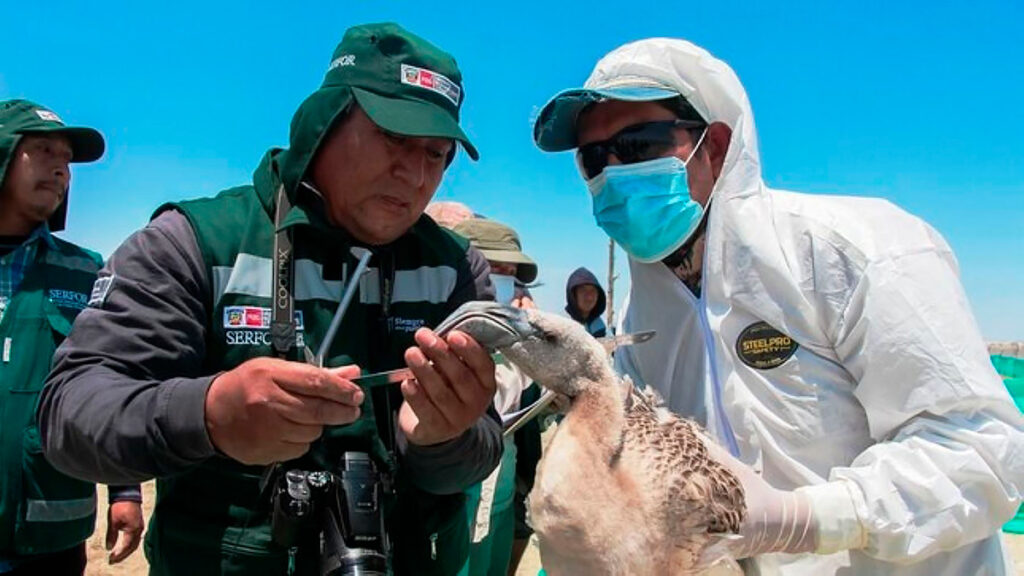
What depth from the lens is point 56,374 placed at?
2.08 meters

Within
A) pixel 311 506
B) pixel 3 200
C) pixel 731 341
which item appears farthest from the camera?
pixel 3 200

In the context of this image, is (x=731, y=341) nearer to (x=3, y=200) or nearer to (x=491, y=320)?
(x=491, y=320)

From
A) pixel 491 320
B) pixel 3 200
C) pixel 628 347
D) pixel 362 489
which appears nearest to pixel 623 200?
pixel 628 347

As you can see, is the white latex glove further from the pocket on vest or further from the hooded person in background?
the hooded person in background

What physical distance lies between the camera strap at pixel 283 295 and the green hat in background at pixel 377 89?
21cm

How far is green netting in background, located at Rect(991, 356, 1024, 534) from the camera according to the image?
28.7ft

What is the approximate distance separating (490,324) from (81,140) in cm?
381

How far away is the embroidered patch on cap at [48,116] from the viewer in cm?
448

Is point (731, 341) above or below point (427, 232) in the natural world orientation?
below

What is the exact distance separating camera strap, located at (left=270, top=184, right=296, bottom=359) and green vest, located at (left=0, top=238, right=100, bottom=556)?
2431mm

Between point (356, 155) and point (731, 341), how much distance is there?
1.33m

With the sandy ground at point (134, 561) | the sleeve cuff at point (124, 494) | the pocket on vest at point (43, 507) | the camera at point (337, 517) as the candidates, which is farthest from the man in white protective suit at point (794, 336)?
the sandy ground at point (134, 561)

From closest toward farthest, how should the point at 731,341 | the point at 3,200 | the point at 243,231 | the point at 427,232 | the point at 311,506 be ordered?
1. the point at 311,506
2. the point at 243,231
3. the point at 731,341
4. the point at 427,232
5. the point at 3,200

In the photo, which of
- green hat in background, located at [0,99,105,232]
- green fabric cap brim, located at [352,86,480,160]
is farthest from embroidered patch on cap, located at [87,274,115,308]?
green hat in background, located at [0,99,105,232]
